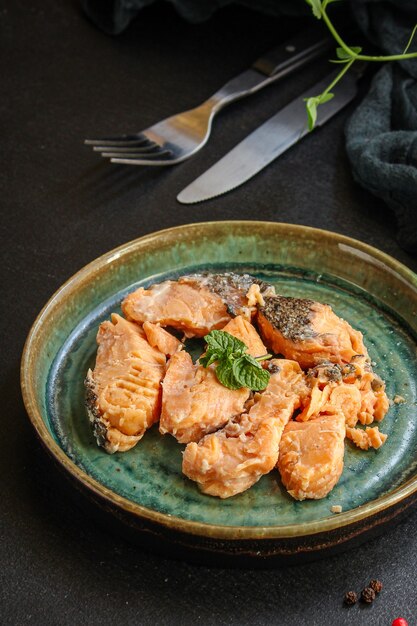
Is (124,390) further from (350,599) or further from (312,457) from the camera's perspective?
(350,599)

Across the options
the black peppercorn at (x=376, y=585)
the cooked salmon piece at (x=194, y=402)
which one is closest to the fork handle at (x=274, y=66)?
the cooked salmon piece at (x=194, y=402)

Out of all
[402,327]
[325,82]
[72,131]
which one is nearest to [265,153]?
[325,82]

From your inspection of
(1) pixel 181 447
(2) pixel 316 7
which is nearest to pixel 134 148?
(2) pixel 316 7

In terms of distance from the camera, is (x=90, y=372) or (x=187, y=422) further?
(x=90, y=372)

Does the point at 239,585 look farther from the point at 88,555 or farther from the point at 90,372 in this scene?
the point at 90,372

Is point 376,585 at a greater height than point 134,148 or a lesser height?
lesser

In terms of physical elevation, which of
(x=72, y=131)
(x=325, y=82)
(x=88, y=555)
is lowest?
(x=88, y=555)

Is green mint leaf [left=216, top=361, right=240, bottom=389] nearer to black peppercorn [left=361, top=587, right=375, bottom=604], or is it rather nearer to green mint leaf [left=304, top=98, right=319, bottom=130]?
black peppercorn [left=361, top=587, right=375, bottom=604]
